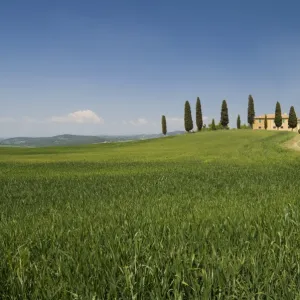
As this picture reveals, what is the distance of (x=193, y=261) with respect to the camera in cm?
490

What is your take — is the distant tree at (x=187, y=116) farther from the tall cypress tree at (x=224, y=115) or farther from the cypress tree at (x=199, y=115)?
the tall cypress tree at (x=224, y=115)

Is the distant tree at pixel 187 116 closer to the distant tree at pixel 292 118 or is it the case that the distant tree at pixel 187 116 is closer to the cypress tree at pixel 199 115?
the cypress tree at pixel 199 115

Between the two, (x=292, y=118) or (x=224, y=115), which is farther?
(x=224, y=115)

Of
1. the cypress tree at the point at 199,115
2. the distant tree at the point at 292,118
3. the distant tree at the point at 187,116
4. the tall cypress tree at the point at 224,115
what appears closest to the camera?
the distant tree at the point at 292,118

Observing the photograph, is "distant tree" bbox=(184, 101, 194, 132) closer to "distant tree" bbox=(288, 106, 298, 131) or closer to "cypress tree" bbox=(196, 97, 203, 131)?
"cypress tree" bbox=(196, 97, 203, 131)

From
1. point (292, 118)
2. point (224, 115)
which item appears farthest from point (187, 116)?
point (292, 118)

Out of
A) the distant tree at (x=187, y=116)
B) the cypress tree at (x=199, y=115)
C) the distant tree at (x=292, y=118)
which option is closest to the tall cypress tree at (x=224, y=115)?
the cypress tree at (x=199, y=115)

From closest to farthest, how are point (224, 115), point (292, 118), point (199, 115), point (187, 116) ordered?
point (292, 118) → point (187, 116) → point (199, 115) → point (224, 115)

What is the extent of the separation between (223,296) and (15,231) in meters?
4.85

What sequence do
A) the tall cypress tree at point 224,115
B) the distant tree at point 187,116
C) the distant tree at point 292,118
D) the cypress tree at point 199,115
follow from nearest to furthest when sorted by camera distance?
1. the distant tree at point 292,118
2. the distant tree at point 187,116
3. the tall cypress tree at point 224,115
4. the cypress tree at point 199,115

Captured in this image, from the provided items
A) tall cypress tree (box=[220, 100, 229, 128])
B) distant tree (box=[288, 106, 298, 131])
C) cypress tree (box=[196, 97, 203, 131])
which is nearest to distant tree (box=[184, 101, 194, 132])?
cypress tree (box=[196, 97, 203, 131])

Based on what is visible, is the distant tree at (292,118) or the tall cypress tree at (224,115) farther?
the tall cypress tree at (224,115)

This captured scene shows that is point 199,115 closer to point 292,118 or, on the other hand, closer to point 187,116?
point 187,116

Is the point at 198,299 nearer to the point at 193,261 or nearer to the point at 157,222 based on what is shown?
the point at 193,261
